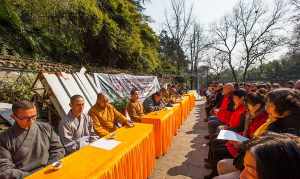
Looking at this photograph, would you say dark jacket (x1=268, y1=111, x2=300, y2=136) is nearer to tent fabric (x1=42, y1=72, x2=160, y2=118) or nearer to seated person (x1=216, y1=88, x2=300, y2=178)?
seated person (x1=216, y1=88, x2=300, y2=178)

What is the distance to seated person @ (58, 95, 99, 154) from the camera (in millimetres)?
3018

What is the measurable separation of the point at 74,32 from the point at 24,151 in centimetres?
751

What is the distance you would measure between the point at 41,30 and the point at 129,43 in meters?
4.55

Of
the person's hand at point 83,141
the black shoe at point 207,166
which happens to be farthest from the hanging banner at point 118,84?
the black shoe at point 207,166

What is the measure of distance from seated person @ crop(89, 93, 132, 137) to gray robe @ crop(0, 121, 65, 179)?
4.32ft

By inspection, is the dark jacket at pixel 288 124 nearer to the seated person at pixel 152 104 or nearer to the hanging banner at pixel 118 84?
the seated person at pixel 152 104

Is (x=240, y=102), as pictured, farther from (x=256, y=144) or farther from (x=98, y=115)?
(x=256, y=144)

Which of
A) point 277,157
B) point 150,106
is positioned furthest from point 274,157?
point 150,106

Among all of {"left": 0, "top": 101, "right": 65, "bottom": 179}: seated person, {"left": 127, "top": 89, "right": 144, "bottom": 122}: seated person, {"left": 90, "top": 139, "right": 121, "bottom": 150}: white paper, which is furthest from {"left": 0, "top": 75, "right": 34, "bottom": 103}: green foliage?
{"left": 90, "top": 139, "right": 121, "bottom": 150}: white paper

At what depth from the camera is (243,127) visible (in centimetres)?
346

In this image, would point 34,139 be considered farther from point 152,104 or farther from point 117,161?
point 152,104

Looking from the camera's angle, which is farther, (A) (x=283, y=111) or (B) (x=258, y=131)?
(B) (x=258, y=131)

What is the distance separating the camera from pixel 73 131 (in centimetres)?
313

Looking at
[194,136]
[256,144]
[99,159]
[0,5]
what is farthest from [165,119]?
[0,5]
